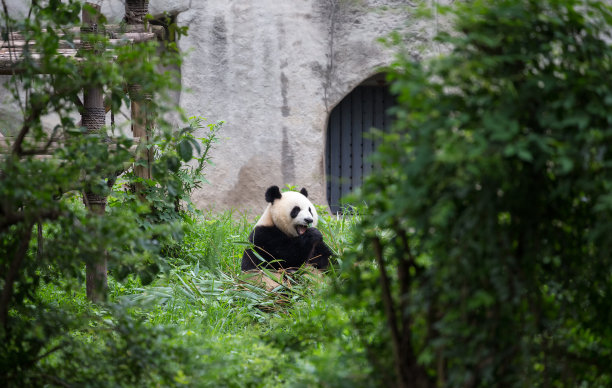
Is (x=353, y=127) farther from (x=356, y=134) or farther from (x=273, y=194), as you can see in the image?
(x=273, y=194)

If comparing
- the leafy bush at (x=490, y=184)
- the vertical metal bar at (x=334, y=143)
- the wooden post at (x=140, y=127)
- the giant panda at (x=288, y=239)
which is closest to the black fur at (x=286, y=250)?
the giant panda at (x=288, y=239)

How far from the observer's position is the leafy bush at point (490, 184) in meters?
1.86

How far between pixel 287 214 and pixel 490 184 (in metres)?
3.84

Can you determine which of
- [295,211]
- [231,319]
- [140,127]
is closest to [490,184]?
[231,319]

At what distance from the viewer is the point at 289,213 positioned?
18.5 feet

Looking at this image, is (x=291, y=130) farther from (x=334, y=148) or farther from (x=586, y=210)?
(x=586, y=210)

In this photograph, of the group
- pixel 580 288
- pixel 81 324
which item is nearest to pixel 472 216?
pixel 580 288

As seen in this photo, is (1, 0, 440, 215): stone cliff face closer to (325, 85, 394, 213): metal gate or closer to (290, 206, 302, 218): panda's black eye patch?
(325, 85, 394, 213): metal gate

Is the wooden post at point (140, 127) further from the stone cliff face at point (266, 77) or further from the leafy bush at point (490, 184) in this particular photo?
the stone cliff face at point (266, 77)

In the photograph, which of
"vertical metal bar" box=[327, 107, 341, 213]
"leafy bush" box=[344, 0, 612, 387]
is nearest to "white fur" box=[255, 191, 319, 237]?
"leafy bush" box=[344, 0, 612, 387]

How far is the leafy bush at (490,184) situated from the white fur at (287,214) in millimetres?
3403

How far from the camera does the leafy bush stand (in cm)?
186

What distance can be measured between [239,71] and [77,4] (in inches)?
299

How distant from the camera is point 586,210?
2.19 metres
